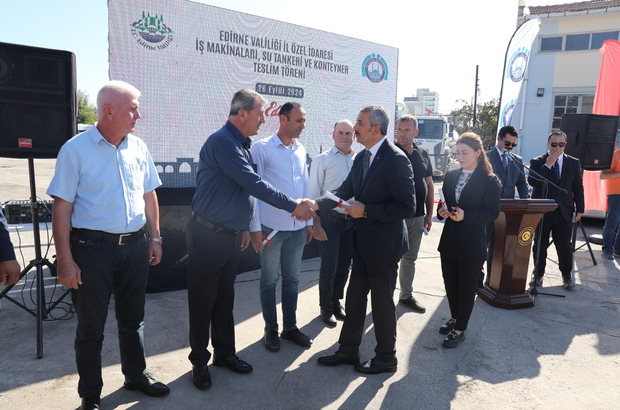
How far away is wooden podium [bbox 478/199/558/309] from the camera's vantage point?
4.13 meters

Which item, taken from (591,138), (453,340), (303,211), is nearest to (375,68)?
(591,138)

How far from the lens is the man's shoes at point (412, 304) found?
4098mm

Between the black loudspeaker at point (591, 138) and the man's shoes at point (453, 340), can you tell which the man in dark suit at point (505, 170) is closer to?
the man's shoes at point (453, 340)

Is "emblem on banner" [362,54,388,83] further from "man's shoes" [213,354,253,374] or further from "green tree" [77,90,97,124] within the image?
"green tree" [77,90,97,124]

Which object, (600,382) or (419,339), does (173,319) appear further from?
(600,382)

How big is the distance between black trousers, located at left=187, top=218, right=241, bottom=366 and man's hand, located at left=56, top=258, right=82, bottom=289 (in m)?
0.70

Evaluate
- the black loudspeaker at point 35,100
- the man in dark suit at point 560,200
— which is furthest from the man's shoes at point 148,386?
the man in dark suit at point 560,200

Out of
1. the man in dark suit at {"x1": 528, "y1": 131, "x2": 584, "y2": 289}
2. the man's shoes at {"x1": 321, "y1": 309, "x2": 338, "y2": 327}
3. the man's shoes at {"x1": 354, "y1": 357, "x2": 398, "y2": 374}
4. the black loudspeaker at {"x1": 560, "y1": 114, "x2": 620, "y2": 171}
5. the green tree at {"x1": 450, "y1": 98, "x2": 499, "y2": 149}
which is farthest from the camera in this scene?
the green tree at {"x1": 450, "y1": 98, "x2": 499, "y2": 149}

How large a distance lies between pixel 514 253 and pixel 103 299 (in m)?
3.77

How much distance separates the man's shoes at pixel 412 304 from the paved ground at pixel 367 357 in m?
0.09

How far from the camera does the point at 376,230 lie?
2787 mm

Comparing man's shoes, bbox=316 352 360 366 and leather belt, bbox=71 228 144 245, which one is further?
man's shoes, bbox=316 352 360 366

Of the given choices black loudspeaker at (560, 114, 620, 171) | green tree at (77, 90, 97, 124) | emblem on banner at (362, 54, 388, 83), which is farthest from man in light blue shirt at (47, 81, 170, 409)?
green tree at (77, 90, 97, 124)

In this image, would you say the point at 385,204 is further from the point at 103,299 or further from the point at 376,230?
the point at 103,299
